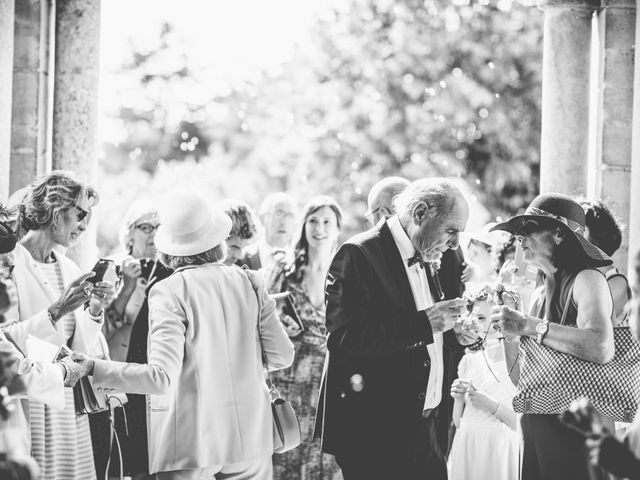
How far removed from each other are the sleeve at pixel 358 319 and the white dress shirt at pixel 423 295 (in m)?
0.19

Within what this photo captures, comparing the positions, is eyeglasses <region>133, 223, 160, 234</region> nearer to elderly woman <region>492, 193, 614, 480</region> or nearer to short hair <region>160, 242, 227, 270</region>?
short hair <region>160, 242, 227, 270</region>

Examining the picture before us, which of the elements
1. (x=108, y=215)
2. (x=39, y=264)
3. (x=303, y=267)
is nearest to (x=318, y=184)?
(x=108, y=215)

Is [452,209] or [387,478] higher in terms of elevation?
[452,209]

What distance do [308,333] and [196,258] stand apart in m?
2.47

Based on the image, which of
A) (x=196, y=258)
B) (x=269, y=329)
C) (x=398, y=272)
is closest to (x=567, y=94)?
(x=398, y=272)

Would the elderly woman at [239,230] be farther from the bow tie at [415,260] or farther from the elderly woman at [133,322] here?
the bow tie at [415,260]

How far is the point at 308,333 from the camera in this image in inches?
259

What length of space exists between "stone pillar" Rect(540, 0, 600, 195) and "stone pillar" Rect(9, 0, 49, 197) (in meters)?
3.44

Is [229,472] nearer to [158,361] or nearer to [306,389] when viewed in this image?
[158,361]

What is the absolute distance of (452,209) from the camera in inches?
174

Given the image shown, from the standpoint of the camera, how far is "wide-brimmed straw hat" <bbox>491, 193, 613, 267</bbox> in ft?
14.1

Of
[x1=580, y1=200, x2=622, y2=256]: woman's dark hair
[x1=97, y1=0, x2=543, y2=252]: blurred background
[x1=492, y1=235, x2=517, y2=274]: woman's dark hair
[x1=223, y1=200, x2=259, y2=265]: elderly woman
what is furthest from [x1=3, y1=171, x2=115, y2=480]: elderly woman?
[x1=97, y1=0, x2=543, y2=252]: blurred background

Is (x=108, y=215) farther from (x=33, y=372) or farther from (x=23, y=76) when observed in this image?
(x=33, y=372)

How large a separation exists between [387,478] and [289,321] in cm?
199
